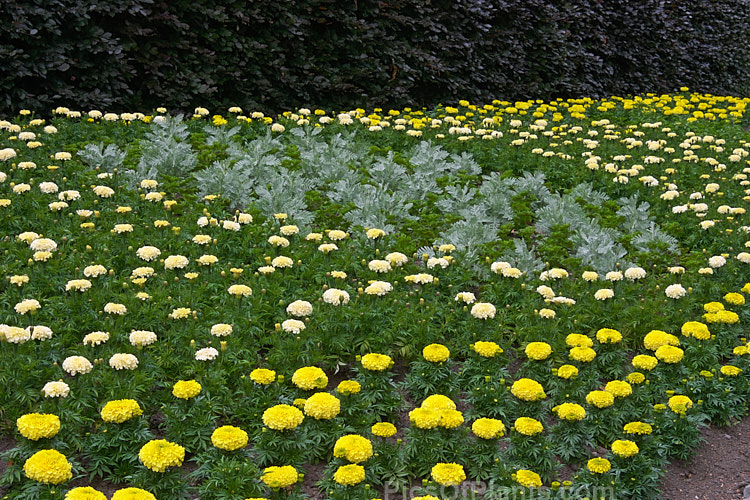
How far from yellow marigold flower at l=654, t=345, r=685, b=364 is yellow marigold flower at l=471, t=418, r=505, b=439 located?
1183 millimetres

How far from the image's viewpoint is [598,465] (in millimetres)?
3166

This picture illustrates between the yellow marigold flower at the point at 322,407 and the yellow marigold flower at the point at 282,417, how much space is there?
55mm

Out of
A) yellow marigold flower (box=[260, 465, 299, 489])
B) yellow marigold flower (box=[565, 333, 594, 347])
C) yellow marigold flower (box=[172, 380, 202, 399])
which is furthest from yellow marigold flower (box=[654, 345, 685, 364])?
yellow marigold flower (box=[172, 380, 202, 399])

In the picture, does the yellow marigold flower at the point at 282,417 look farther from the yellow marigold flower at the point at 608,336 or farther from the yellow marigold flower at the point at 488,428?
the yellow marigold flower at the point at 608,336

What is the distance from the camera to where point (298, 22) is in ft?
29.1

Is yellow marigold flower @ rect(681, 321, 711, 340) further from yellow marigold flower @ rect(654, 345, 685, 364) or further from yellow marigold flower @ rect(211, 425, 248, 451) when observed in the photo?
yellow marigold flower @ rect(211, 425, 248, 451)

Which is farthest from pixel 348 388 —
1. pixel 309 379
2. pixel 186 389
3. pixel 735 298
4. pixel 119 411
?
pixel 735 298

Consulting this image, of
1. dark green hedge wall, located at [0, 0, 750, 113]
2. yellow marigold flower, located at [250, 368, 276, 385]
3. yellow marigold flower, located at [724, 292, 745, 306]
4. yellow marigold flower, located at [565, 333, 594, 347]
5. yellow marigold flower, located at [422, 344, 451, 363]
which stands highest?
dark green hedge wall, located at [0, 0, 750, 113]

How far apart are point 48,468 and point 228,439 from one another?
720mm

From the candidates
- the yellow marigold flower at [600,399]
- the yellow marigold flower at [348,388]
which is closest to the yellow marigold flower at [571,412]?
the yellow marigold flower at [600,399]

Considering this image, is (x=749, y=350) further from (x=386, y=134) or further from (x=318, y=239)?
(x=386, y=134)

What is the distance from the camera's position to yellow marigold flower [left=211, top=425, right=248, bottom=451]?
3020 millimetres

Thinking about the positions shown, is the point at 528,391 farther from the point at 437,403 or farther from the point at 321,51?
the point at 321,51

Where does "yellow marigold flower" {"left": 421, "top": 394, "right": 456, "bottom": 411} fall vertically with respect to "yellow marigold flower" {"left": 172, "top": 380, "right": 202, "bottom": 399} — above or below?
above
